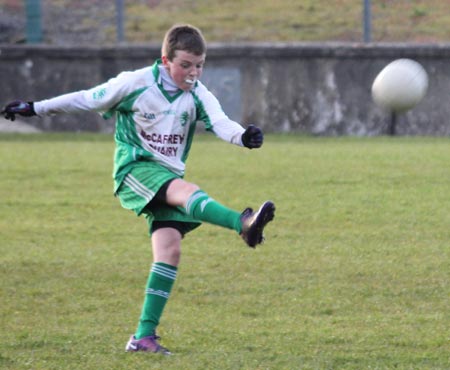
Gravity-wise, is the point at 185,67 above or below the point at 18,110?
above

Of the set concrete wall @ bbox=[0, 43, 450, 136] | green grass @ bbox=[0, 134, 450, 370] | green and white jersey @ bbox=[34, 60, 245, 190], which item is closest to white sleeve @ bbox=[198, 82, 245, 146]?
green and white jersey @ bbox=[34, 60, 245, 190]

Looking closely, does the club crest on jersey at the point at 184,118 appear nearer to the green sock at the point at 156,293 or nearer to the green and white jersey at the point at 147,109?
the green and white jersey at the point at 147,109

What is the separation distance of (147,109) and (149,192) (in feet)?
1.26

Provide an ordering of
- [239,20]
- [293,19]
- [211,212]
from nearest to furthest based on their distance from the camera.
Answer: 1. [211,212]
2. [293,19]
3. [239,20]

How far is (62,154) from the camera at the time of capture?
1256cm

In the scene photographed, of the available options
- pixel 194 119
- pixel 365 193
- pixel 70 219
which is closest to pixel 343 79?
pixel 365 193

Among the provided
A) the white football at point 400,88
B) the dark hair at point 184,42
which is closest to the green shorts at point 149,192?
the dark hair at point 184,42

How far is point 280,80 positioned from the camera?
15.1m

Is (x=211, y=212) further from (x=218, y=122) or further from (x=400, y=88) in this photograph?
(x=400, y=88)

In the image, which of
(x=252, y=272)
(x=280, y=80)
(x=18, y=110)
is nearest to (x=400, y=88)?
(x=252, y=272)

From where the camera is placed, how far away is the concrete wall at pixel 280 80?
14.6m

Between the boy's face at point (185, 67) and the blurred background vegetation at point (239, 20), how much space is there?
10404 mm

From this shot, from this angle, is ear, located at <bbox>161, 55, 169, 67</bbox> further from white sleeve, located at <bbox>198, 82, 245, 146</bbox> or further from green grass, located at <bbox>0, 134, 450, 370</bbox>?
green grass, located at <bbox>0, 134, 450, 370</bbox>

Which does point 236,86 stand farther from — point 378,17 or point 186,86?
point 186,86
